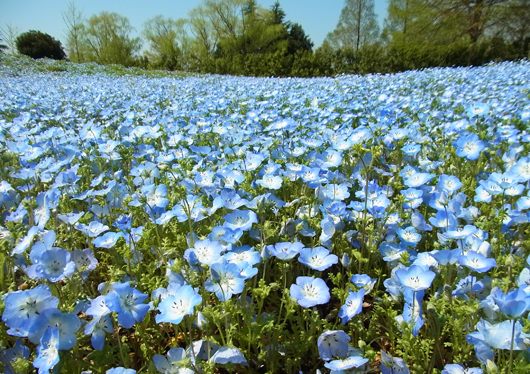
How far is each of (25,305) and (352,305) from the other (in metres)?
1.13

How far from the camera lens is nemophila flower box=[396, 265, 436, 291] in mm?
1227

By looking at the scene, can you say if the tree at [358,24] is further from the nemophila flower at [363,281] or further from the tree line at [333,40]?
the nemophila flower at [363,281]

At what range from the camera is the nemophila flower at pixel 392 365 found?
44.4 inches

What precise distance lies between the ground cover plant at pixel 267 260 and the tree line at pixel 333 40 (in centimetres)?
1598

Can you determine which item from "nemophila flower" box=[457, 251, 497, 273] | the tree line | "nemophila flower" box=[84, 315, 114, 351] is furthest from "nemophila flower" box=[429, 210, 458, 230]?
the tree line

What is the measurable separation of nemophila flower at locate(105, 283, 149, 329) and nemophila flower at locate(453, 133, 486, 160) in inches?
93.3

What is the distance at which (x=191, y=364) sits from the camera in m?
1.10

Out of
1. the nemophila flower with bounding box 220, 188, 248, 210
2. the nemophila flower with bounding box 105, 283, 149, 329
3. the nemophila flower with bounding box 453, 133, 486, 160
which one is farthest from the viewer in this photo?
the nemophila flower with bounding box 453, 133, 486, 160

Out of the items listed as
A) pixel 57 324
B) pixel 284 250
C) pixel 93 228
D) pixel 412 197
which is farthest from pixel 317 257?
pixel 93 228

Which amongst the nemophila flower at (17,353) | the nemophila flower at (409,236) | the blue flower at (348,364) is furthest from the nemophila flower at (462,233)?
the nemophila flower at (17,353)

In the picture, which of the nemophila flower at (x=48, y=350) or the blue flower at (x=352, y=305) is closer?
the nemophila flower at (x=48, y=350)

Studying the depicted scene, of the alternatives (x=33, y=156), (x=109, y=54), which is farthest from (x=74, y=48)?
(x=33, y=156)

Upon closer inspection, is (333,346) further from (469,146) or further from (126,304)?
(469,146)

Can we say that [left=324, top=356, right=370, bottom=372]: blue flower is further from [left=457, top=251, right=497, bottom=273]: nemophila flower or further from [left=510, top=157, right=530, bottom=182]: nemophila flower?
[left=510, top=157, right=530, bottom=182]: nemophila flower
